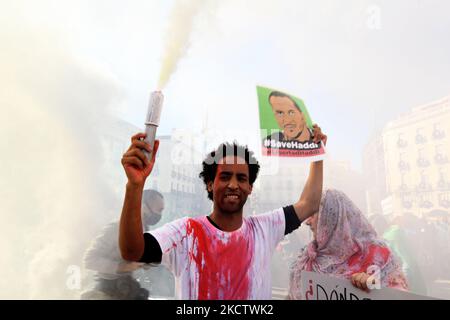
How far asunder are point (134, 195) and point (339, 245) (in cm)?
147

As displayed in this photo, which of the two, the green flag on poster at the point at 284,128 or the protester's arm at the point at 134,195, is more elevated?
the green flag on poster at the point at 284,128

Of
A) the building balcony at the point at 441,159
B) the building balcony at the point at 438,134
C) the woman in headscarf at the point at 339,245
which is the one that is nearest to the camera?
the woman in headscarf at the point at 339,245

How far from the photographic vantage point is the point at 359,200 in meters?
2.92

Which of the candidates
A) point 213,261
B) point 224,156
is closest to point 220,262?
point 213,261

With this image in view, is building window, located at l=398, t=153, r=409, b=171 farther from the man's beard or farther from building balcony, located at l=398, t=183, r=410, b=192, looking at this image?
the man's beard

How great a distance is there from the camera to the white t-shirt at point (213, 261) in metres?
1.40

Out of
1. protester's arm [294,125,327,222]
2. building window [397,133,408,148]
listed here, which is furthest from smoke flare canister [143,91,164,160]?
building window [397,133,408,148]

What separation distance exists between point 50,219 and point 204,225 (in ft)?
6.97

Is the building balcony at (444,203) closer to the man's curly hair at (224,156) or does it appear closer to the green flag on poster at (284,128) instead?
the green flag on poster at (284,128)

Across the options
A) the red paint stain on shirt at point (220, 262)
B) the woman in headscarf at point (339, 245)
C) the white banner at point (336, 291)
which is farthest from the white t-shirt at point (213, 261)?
the woman in headscarf at point (339, 245)

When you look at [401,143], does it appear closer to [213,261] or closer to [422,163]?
[422,163]

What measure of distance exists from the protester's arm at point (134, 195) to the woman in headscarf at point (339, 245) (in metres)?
1.29

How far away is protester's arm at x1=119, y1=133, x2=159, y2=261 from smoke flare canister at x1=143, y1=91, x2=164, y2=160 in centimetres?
Result: 2

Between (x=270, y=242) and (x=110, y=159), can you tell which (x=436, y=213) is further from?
(x=110, y=159)
